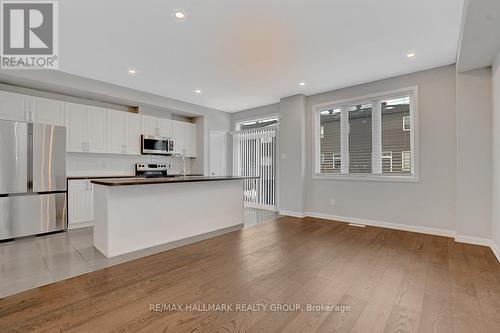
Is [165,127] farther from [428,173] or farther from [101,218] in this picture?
[428,173]

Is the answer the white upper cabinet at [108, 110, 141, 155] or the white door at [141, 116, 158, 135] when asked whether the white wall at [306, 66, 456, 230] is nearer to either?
the white door at [141, 116, 158, 135]

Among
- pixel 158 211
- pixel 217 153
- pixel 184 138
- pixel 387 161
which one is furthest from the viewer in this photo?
pixel 217 153

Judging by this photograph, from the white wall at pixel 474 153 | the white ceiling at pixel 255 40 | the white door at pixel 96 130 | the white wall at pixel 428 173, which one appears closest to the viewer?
the white ceiling at pixel 255 40

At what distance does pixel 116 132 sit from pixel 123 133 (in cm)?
14

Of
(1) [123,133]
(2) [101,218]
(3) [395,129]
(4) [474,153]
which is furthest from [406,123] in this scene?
(1) [123,133]

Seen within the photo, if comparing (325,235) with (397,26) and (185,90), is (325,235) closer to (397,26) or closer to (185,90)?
(397,26)

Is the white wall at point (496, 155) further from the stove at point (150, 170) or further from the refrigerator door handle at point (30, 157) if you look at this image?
the refrigerator door handle at point (30, 157)

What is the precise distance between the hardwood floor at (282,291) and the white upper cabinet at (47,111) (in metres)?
3.19

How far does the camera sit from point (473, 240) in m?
3.40

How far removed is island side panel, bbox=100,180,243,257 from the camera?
2914mm

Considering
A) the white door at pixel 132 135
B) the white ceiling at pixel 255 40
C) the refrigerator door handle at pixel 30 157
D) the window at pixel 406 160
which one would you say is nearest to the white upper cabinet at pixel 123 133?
the white door at pixel 132 135

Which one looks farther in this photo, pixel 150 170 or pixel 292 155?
pixel 150 170

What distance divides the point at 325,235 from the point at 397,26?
312 cm

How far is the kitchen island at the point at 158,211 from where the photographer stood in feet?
9.48
